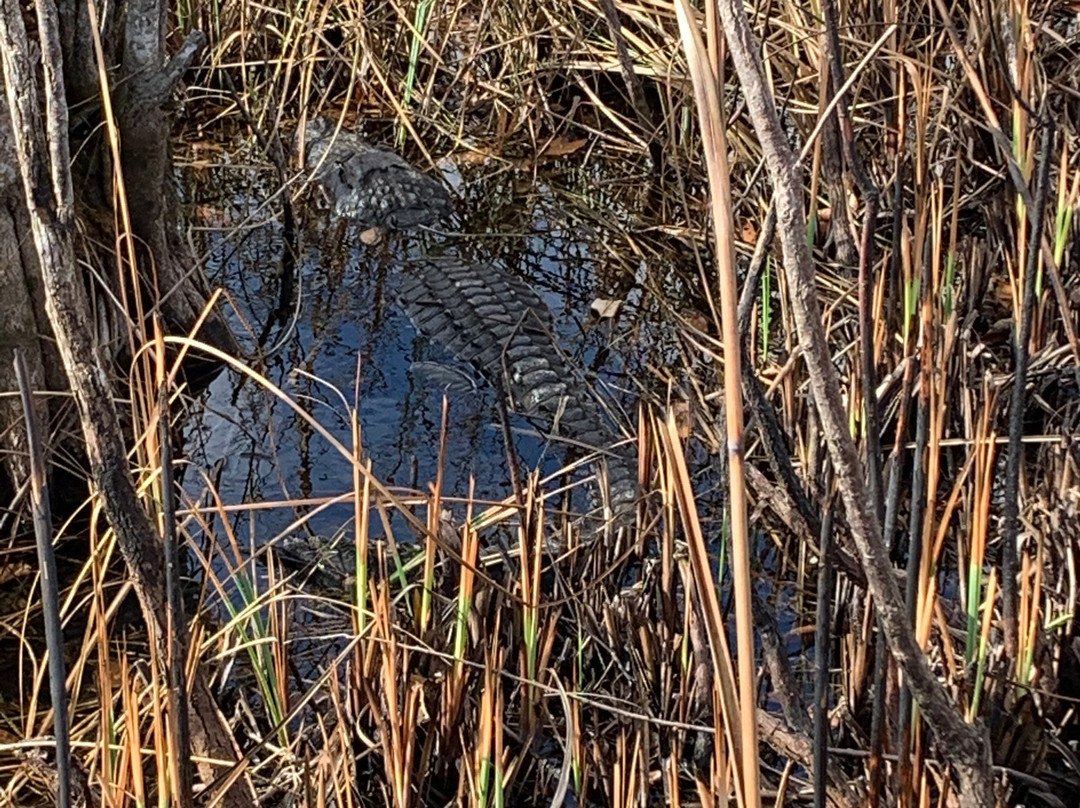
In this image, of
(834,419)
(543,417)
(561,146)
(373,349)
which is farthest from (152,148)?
(834,419)

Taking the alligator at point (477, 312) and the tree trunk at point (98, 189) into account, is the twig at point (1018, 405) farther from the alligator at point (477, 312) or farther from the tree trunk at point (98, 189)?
the tree trunk at point (98, 189)

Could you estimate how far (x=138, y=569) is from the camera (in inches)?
64.7

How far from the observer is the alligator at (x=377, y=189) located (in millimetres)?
5453

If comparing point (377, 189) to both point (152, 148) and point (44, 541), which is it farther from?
point (44, 541)

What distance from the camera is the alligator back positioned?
3.67 m

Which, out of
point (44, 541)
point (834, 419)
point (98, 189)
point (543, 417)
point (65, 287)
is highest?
point (98, 189)

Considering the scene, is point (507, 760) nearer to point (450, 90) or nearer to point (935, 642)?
point (935, 642)

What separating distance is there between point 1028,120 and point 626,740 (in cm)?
190

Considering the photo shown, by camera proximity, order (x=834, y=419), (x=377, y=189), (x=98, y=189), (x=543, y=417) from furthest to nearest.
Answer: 1. (x=377, y=189)
2. (x=543, y=417)
3. (x=98, y=189)
4. (x=834, y=419)

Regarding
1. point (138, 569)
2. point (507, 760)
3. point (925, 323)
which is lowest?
point (507, 760)

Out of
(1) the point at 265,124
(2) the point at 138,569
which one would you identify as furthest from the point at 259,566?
(1) the point at 265,124

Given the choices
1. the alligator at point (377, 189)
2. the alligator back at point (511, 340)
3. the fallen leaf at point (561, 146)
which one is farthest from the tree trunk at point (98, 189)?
the fallen leaf at point (561, 146)

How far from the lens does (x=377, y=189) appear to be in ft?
18.0

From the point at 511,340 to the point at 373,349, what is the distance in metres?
0.69
